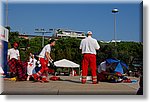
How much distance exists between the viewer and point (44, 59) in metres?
7.71

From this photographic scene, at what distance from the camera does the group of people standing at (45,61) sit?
7.31 metres

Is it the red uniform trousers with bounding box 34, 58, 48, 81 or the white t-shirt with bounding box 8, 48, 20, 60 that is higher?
the white t-shirt with bounding box 8, 48, 20, 60

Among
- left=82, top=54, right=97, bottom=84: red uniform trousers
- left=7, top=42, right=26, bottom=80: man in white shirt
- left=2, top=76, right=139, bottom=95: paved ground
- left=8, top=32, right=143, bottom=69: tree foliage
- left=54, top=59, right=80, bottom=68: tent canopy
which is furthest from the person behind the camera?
left=54, top=59, right=80, bottom=68: tent canopy

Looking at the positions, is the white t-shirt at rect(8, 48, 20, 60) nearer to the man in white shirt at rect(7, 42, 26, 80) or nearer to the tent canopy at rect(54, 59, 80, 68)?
the man in white shirt at rect(7, 42, 26, 80)

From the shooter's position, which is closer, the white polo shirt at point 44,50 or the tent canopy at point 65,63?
the white polo shirt at point 44,50

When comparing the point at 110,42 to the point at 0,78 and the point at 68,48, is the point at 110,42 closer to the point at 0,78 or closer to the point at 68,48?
the point at 68,48

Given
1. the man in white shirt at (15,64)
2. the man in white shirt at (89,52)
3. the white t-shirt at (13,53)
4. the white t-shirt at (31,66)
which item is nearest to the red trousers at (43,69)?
the white t-shirt at (31,66)

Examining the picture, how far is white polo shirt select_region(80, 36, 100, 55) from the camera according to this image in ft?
24.1

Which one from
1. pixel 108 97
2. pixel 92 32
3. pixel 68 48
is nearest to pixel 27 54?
pixel 68 48

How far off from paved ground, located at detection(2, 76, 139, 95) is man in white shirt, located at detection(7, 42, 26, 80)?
0.29 metres

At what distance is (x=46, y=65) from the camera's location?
25.2 feet

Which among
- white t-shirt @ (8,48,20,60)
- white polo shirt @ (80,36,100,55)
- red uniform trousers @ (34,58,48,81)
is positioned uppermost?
white polo shirt @ (80,36,100,55)

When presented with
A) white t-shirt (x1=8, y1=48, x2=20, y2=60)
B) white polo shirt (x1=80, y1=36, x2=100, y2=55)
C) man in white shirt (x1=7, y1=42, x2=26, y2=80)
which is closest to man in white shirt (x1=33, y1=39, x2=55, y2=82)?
man in white shirt (x1=7, y1=42, x2=26, y2=80)

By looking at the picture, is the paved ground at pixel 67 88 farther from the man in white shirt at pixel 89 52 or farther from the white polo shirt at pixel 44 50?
the white polo shirt at pixel 44 50
